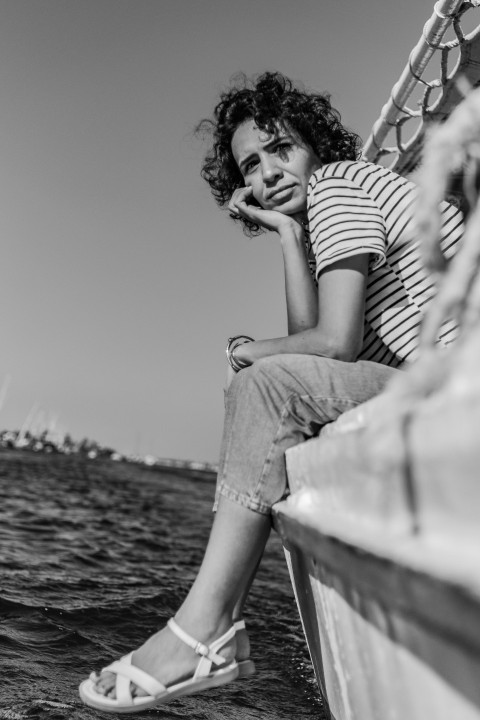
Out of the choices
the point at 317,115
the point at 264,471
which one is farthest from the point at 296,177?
the point at 264,471

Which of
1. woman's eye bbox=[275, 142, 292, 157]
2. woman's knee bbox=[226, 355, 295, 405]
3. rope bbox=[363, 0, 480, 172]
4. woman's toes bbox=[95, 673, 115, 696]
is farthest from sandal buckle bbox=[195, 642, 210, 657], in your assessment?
rope bbox=[363, 0, 480, 172]

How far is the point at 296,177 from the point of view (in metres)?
2.10

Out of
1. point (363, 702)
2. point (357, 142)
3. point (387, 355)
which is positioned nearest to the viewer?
point (363, 702)

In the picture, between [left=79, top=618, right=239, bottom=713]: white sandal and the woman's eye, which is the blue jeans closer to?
[left=79, top=618, right=239, bottom=713]: white sandal

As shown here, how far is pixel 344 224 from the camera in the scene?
59.4 inches

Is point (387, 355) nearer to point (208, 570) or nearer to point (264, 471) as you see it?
point (264, 471)

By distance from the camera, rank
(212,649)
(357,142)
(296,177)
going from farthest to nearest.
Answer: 1. (357,142)
2. (296,177)
3. (212,649)

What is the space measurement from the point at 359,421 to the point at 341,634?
0.50 meters

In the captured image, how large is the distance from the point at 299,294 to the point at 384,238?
304 mm

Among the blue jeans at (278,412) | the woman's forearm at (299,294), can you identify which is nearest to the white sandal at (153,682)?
the blue jeans at (278,412)

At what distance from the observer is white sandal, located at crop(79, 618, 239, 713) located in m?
1.34

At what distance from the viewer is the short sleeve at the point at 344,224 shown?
4.79 ft

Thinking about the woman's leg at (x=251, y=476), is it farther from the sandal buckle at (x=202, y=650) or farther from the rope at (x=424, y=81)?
the rope at (x=424, y=81)

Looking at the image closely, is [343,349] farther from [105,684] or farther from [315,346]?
[105,684]
